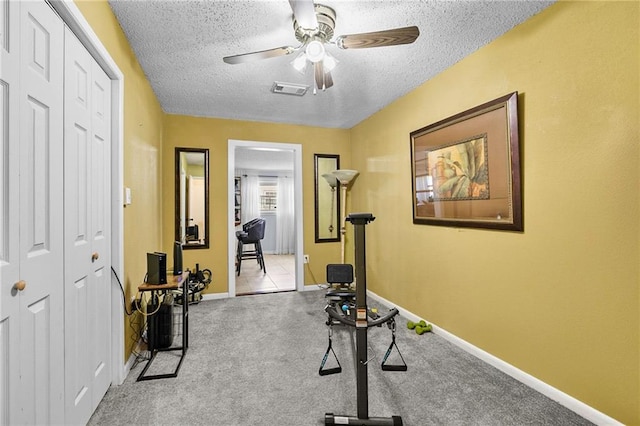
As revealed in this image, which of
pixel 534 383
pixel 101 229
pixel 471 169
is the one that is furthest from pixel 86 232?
pixel 534 383

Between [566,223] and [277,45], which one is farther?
[277,45]

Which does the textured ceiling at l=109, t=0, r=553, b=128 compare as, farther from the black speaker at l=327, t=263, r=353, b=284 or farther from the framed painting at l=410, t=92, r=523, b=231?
the black speaker at l=327, t=263, r=353, b=284

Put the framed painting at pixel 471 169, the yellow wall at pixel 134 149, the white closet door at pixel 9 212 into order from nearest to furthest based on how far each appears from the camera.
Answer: the white closet door at pixel 9 212 → the yellow wall at pixel 134 149 → the framed painting at pixel 471 169

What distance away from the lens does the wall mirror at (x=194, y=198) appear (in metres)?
3.82

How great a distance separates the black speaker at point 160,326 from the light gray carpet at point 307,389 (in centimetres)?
11

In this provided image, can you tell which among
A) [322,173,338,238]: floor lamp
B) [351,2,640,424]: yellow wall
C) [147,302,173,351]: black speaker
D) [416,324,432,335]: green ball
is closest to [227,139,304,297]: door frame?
[322,173,338,238]: floor lamp

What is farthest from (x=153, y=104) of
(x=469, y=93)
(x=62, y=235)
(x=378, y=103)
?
(x=469, y=93)

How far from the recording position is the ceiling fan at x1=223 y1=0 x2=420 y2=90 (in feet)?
4.90

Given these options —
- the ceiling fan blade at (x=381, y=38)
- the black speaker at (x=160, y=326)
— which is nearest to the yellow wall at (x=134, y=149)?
the black speaker at (x=160, y=326)

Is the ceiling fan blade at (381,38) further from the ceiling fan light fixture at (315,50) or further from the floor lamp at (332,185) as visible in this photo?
the floor lamp at (332,185)

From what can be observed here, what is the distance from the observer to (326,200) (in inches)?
175

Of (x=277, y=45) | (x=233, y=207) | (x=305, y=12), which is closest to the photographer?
(x=305, y=12)

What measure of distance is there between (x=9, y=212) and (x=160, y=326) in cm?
165

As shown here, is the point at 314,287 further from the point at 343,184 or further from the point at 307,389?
the point at 307,389
